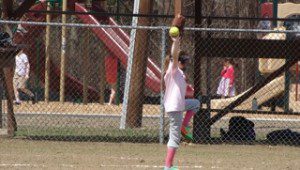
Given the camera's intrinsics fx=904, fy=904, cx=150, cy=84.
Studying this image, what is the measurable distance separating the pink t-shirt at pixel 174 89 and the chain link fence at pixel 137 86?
3656mm

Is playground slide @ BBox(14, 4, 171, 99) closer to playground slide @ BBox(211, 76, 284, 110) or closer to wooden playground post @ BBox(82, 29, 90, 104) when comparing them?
wooden playground post @ BBox(82, 29, 90, 104)

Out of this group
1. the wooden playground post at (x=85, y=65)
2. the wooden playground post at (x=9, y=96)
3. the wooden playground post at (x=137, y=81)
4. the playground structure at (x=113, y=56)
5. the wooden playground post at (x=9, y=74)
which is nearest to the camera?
the wooden playground post at (x=9, y=74)

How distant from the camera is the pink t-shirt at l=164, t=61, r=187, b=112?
36.5ft

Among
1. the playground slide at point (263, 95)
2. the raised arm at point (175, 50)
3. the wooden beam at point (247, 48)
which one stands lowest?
the playground slide at point (263, 95)

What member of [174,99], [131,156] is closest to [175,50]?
[174,99]

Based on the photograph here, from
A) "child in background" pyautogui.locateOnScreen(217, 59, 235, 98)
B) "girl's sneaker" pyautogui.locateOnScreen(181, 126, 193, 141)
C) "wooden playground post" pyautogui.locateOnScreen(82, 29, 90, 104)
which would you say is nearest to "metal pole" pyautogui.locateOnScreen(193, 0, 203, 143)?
"girl's sneaker" pyautogui.locateOnScreen(181, 126, 193, 141)

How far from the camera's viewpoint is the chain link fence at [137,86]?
53.6 feet

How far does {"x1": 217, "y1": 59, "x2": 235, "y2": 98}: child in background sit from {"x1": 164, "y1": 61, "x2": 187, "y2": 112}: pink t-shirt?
15416 millimetres

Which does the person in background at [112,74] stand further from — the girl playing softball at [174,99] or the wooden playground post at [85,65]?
the girl playing softball at [174,99]

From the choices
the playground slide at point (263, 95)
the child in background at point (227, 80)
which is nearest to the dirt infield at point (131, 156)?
the playground slide at point (263, 95)

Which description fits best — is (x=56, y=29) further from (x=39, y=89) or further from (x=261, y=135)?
(x=261, y=135)

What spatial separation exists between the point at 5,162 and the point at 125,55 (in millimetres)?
13977

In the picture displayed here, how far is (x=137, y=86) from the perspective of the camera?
18.4 meters

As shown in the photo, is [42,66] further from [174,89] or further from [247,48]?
[174,89]
